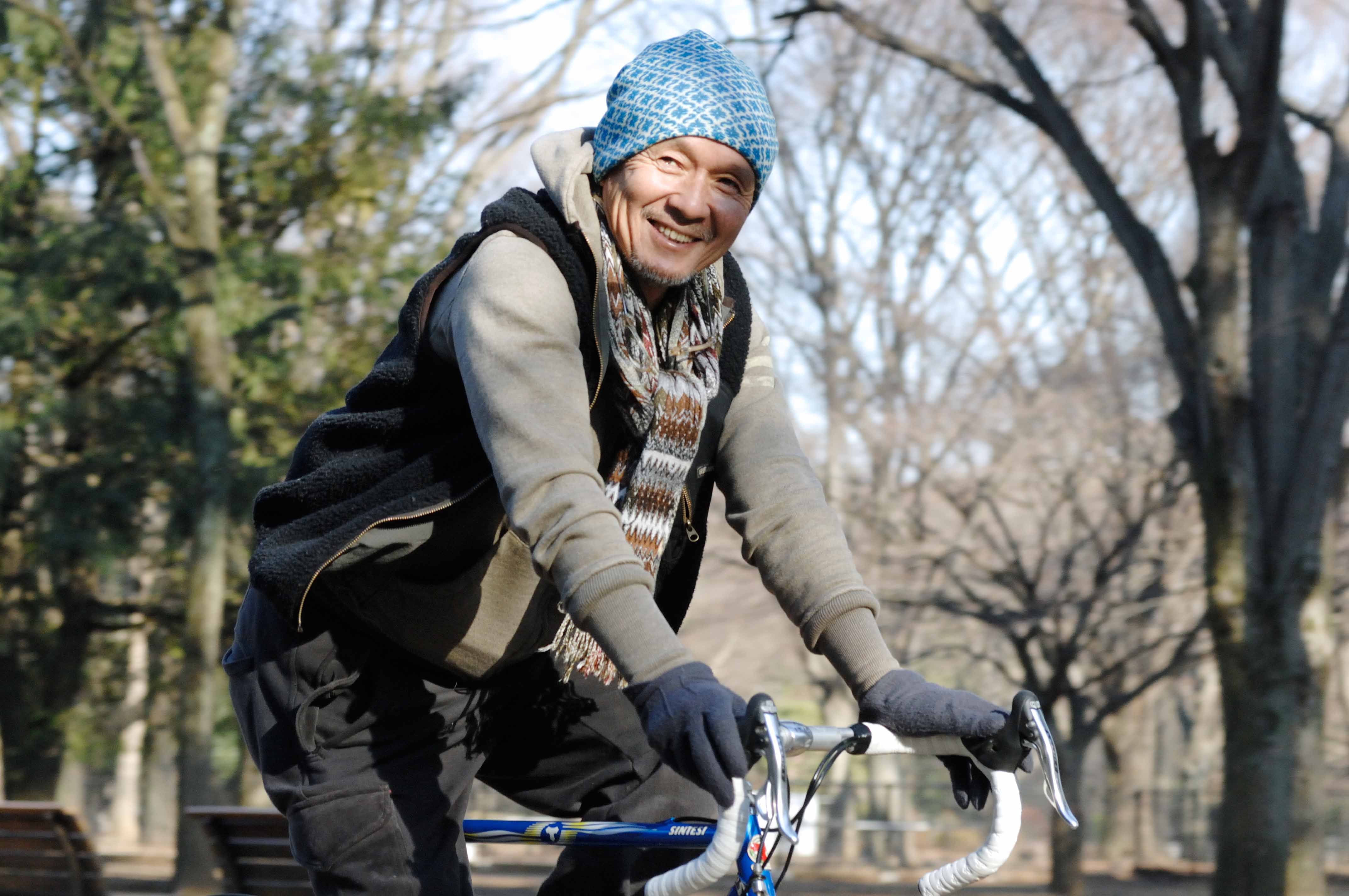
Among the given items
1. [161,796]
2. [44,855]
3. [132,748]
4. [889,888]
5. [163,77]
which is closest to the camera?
[44,855]

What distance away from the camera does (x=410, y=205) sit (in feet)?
43.8

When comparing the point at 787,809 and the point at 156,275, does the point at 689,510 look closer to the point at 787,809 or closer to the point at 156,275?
the point at 787,809

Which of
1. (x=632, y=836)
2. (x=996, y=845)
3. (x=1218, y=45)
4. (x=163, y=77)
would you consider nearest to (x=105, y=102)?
(x=163, y=77)

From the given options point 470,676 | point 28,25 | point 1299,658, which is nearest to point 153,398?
point 28,25

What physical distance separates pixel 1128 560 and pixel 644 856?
10.5 meters

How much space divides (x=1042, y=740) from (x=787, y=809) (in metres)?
0.37

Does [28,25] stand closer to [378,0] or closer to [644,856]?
[378,0]

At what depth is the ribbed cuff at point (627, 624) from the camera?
1727 mm

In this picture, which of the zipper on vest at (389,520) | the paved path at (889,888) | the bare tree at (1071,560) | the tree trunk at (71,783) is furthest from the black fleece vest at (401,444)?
the tree trunk at (71,783)

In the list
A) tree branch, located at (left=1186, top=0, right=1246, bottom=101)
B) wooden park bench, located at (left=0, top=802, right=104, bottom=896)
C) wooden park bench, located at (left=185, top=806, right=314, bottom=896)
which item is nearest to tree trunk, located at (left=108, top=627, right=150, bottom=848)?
wooden park bench, located at (left=0, top=802, right=104, bottom=896)

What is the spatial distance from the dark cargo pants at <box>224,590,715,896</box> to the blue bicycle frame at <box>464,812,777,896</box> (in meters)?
0.07

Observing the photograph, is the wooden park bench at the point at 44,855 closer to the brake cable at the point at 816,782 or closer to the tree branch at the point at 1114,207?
the tree branch at the point at 1114,207

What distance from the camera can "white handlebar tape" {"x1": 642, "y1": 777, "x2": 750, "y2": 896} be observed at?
1.61m

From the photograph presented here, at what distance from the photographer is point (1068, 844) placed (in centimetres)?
1092
